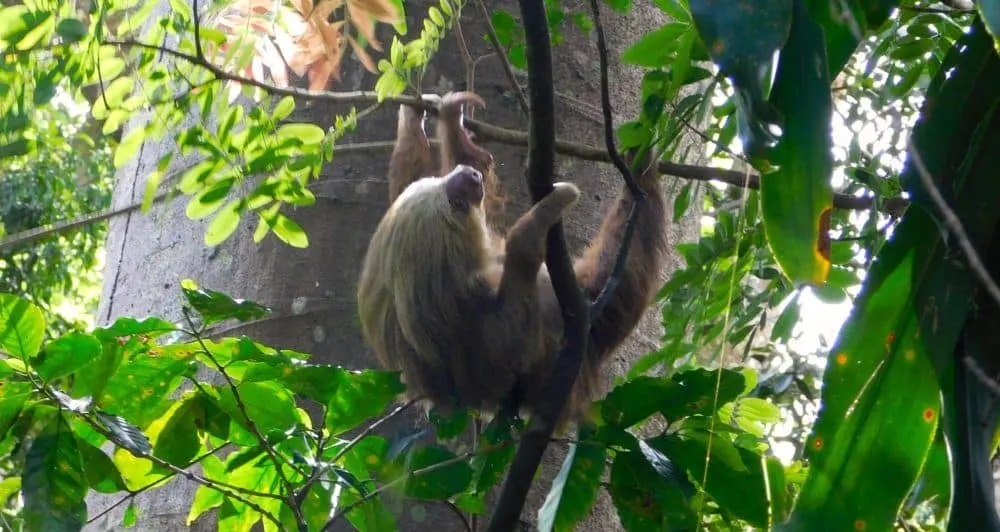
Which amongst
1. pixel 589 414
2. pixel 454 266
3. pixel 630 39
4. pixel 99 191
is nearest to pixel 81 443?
pixel 589 414

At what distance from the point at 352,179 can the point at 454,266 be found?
387 millimetres

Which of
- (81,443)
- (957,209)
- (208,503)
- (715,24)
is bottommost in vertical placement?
(208,503)

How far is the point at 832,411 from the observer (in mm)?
1190

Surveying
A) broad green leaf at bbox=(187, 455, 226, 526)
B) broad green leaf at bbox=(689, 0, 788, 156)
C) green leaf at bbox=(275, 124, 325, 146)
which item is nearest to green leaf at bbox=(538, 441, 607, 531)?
broad green leaf at bbox=(187, 455, 226, 526)

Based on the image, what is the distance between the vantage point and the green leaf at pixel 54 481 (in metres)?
1.68

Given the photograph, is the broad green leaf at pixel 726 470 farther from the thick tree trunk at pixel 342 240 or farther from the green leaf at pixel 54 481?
the green leaf at pixel 54 481

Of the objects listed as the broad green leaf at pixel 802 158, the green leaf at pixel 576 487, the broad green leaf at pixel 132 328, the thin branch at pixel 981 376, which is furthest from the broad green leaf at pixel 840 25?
the broad green leaf at pixel 132 328

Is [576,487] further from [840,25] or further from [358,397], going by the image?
[840,25]

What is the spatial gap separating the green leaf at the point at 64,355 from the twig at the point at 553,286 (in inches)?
32.7

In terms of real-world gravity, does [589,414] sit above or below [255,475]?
above

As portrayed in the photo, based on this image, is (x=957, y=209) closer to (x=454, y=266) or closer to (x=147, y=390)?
(x=147, y=390)

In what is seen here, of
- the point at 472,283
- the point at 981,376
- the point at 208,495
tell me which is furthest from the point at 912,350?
the point at 472,283

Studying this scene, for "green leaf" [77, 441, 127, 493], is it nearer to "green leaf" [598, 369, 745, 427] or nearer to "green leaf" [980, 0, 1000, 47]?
"green leaf" [598, 369, 745, 427]

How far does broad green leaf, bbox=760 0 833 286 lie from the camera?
1022mm
